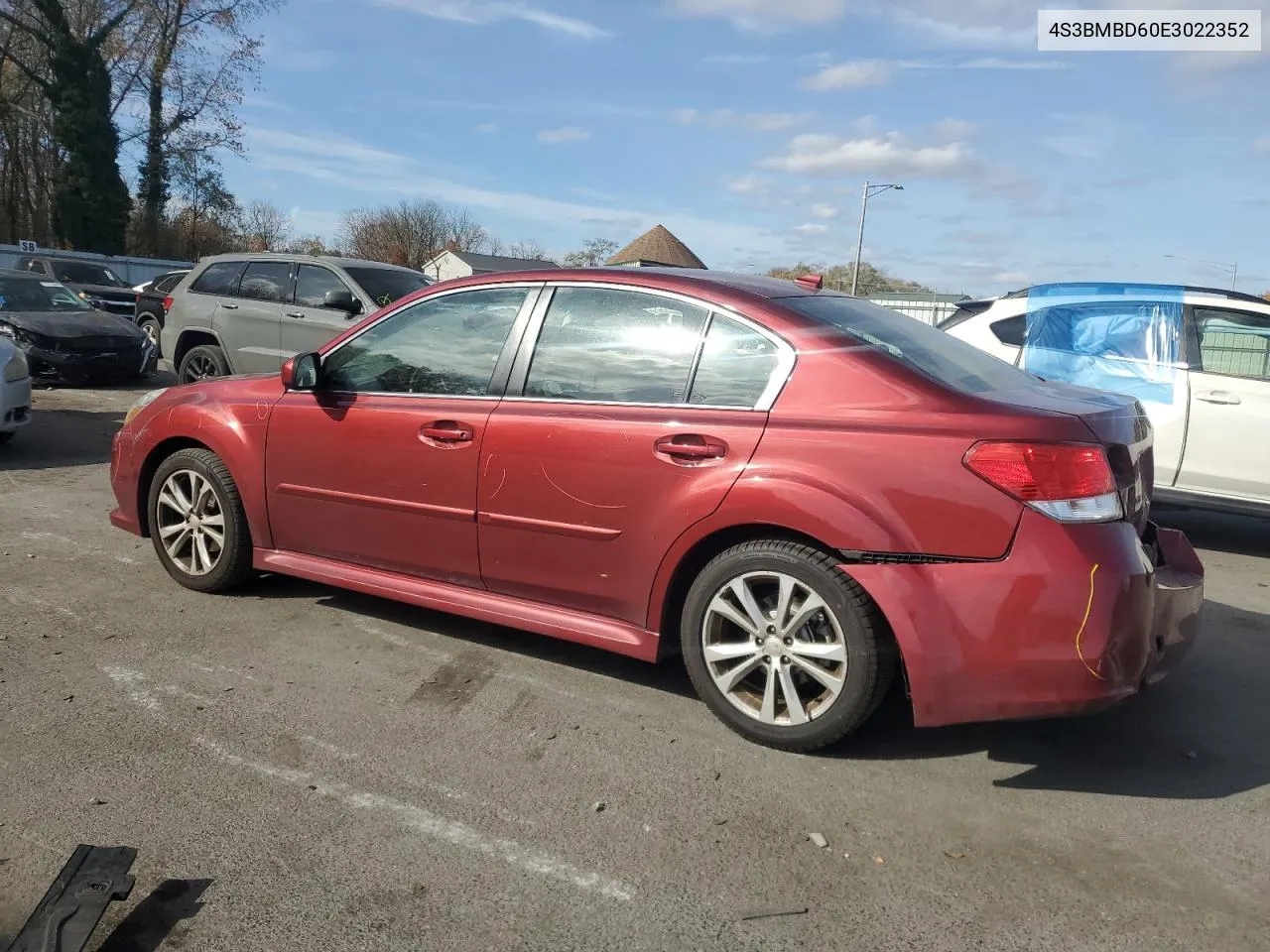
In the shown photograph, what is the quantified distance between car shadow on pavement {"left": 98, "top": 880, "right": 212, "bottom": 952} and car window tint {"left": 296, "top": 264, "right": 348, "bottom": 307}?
8270mm

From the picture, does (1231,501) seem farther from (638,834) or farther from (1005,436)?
(638,834)

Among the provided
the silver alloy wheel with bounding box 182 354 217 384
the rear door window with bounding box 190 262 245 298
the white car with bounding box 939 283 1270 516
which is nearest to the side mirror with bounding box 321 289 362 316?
the rear door window with bounding box 190 262 245 298

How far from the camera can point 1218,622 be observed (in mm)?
4879

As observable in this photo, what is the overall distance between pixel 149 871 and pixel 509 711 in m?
1.35

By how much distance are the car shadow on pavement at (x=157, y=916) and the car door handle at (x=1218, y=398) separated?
6.38 metres

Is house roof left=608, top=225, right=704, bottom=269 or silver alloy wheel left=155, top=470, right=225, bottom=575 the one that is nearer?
silver alloy wheel left=155, top=470, right=225, bottom=575

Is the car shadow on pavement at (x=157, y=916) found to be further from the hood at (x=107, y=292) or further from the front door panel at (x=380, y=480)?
the hood at (x=107, y=292)

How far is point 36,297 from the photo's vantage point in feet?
42.8

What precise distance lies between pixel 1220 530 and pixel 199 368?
10.1m

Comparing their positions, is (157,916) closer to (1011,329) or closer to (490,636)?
(490,636)

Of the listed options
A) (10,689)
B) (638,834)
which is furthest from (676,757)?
(10,689)

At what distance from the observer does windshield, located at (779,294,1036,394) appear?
11.0 ft

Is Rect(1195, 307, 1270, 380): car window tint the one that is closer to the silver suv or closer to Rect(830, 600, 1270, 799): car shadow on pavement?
Rect(830, 600, 1270, 799): car shadow on pavement

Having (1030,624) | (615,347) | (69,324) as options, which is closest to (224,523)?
(615,347)
